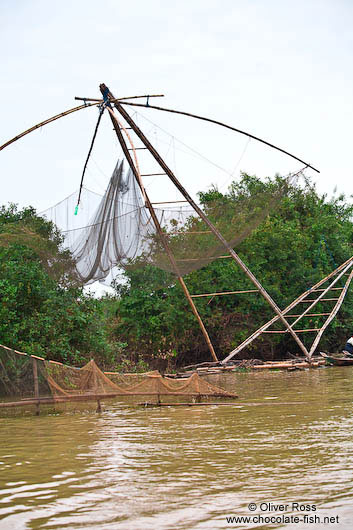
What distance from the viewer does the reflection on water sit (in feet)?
15.4

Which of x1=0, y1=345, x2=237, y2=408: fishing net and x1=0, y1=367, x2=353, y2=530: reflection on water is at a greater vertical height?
x1=0, y1=345, x2=237, y2=408: fishing net

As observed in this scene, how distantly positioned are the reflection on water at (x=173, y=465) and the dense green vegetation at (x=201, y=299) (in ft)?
17.3

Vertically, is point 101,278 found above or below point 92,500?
above

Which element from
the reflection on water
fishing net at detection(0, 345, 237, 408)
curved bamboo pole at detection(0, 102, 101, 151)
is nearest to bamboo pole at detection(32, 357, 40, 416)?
fishing net at detection(0, 345, 237, 408)

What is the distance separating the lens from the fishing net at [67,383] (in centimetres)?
1020

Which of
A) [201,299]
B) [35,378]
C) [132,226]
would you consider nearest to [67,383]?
[35,378]

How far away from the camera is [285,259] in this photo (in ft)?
81.9

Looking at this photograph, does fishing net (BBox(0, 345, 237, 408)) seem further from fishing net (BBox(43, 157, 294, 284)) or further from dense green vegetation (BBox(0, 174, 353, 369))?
dense green vegetation (BBox(0, 174, 353, 369))

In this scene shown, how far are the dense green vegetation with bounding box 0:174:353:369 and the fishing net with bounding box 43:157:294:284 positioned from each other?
12.1ft

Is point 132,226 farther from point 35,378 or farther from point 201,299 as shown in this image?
point 201,299

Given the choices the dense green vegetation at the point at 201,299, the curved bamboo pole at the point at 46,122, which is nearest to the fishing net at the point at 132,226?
the curved bamboo pole at the point at 46,122

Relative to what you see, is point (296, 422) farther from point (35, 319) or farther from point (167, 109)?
point (35, 319)

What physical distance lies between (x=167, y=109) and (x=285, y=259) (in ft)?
45.6

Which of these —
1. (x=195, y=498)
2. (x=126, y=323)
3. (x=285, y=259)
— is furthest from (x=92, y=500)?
(x=285, y=259)
